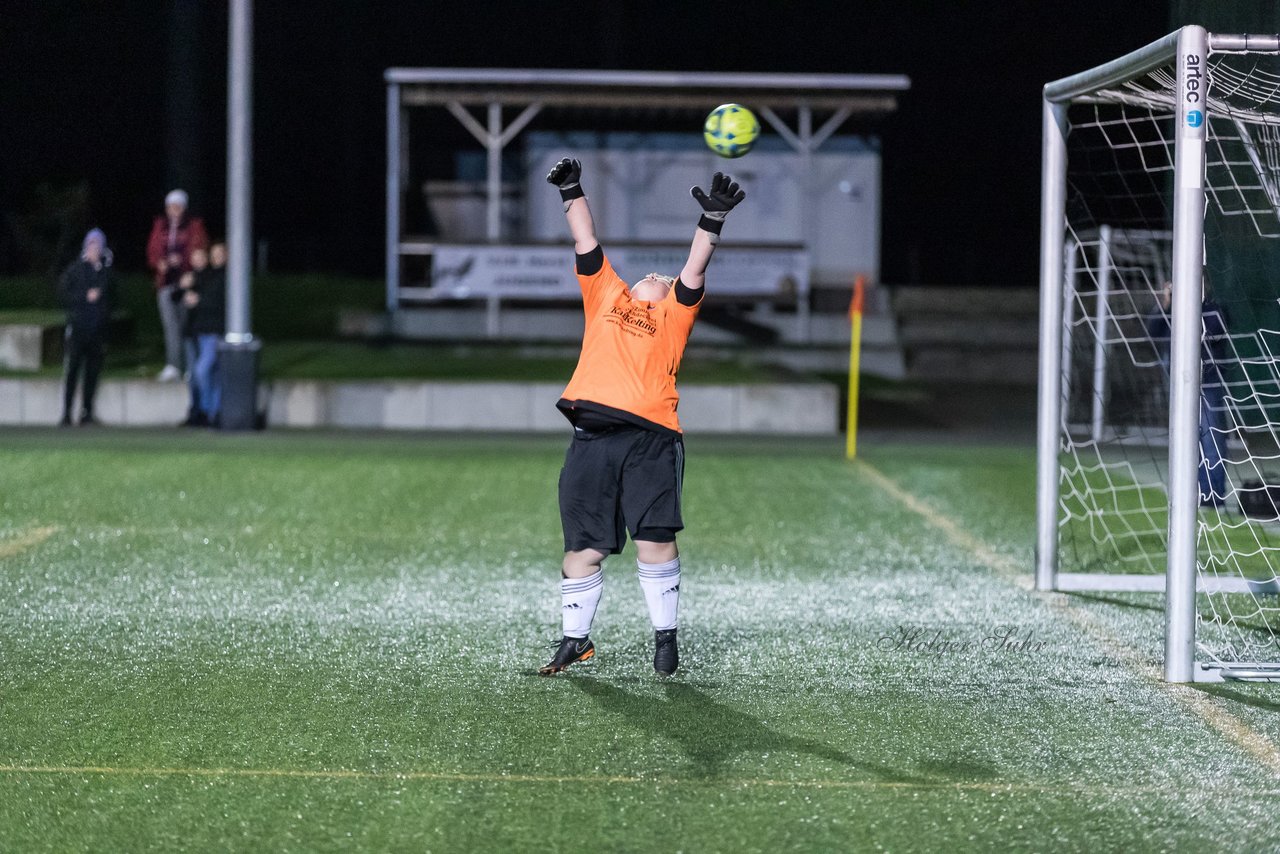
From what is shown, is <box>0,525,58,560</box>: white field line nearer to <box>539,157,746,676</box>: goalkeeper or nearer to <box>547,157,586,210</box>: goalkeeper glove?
<box>539,157,746,676</box>: goalkeeper

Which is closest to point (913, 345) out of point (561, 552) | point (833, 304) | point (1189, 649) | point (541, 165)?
point (833, 304)

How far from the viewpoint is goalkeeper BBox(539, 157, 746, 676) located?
6531 millimetres

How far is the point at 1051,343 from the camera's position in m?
8.98

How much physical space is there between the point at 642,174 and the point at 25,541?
730 inches

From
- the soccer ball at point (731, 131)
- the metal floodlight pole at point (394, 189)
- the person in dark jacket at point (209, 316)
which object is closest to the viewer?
the soccer ball at point (731, 131)

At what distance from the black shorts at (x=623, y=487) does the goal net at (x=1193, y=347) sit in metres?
2.14

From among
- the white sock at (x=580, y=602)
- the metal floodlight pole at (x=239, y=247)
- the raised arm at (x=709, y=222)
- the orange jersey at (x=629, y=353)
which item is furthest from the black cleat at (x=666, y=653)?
the metal floodlight pole at (x=239, y=247)

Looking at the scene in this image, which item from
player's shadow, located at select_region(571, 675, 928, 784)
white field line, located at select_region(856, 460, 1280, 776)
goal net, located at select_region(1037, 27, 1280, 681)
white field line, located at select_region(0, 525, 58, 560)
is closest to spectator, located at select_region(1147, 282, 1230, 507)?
goal net, located at select_region(1037, 27, 1280, 681)

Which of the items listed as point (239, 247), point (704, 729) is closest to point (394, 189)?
point (239, 247)

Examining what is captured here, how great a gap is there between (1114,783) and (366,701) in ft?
9.15

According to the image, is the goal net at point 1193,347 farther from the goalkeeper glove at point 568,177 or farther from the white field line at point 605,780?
the goalkeeper glove at point 568,177

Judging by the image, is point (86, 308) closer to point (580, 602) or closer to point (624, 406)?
point (580, 602)

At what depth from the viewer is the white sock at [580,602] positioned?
6.73 meters

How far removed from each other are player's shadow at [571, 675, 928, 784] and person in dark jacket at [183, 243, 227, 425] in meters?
11.0
